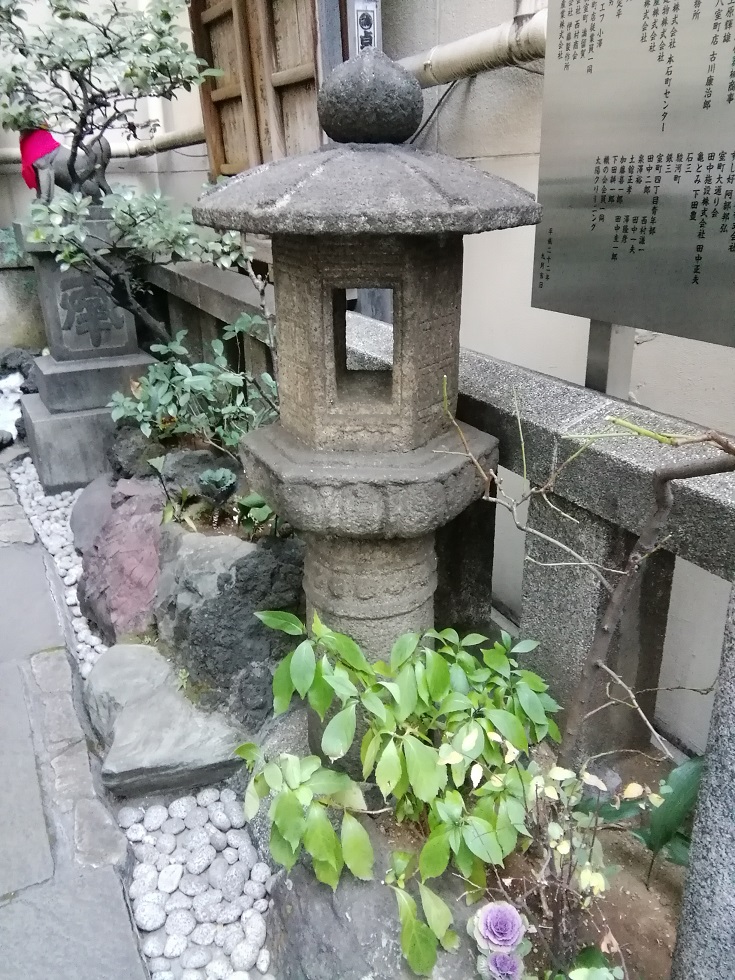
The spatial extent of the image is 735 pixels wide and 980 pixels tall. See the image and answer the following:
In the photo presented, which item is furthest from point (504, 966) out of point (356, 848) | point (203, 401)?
point (203, 401)

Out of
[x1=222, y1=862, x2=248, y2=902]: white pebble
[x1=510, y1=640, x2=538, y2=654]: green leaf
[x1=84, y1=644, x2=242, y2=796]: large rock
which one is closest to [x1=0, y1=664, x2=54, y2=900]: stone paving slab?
[x1=84, y1=644, x2=242, y2=796]: large rock

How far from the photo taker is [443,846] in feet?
6.03

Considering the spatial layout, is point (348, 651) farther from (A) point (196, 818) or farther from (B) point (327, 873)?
(A) point (196, 818)

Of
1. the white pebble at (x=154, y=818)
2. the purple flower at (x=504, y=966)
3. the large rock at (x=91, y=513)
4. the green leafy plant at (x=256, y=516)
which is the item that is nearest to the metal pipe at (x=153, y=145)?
the large rock at (x=91, y=513)

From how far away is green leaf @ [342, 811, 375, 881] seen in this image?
1.98 m

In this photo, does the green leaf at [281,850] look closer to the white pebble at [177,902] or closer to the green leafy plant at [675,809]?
the white pebble at [177,902]

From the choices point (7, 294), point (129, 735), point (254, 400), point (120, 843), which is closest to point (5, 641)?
point (129, 735)

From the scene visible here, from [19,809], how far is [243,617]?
1098mm

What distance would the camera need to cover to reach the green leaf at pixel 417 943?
6.02 feet

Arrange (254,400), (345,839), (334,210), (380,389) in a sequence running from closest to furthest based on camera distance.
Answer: (334,210) → (345,839) → (380,389) → (254,400)

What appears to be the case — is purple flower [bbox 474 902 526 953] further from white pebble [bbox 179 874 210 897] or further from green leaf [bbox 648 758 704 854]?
white pebble [bbox 179 874 210 897]

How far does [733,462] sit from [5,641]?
140 inches

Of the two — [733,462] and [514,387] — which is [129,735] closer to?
[514,387]

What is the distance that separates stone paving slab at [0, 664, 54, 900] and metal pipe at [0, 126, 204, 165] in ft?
16.7
